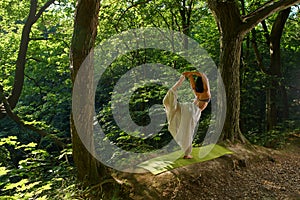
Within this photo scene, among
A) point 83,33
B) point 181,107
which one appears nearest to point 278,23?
point 181,107

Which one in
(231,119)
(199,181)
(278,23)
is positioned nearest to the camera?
(199,181)

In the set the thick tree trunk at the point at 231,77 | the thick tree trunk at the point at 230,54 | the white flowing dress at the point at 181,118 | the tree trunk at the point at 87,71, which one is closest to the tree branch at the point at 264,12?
the thick tree trunk at the point at 230,54

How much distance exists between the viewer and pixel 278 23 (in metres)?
8.92

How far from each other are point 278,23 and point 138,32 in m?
4.37

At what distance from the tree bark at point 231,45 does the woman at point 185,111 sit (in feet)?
4.96

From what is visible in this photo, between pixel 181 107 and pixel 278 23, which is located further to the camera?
pixel 278 23

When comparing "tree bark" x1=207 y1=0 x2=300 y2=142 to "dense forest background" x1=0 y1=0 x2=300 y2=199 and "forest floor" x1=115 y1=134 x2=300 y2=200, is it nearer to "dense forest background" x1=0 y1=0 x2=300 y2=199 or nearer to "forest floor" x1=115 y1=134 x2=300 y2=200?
"forest floor" x1=115 y1=134 x2=300 y2=200

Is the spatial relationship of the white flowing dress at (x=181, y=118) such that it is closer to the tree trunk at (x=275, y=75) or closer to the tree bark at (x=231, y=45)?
the tree bark at (x=231, y=45)

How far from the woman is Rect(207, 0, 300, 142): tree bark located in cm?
151

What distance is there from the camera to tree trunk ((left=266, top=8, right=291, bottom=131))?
893 centimetres

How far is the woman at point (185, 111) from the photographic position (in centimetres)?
470

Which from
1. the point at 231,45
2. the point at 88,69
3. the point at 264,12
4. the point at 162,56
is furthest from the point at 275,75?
the point at 88,69

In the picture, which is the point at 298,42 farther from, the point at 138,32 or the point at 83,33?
the point at 83,33

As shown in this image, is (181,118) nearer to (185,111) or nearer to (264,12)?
(185,111)
